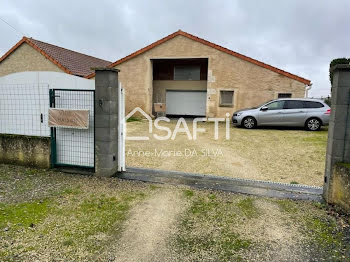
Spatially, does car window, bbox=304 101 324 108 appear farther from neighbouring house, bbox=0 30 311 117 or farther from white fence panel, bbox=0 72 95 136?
white fence panel, bbox=0 72 95 136

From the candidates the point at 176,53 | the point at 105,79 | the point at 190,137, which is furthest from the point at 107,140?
the point at 176,53

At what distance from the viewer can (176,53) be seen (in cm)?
1627

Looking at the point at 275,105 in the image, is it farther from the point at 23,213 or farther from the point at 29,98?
the point at 23,213

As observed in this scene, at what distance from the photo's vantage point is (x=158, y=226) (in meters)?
3.31

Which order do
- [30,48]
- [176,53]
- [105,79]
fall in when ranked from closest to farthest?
1. [105,79]
2. [176,53]
3. [30,48]

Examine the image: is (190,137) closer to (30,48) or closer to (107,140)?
(107,140)

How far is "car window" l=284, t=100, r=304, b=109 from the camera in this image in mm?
11930

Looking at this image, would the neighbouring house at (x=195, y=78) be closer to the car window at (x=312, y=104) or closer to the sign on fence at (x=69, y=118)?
the car window at (x=312, y=104)

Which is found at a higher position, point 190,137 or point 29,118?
point 29,118

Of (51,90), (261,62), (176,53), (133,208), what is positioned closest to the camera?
(133,208)

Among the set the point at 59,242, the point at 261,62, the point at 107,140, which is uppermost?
the point at 261,62

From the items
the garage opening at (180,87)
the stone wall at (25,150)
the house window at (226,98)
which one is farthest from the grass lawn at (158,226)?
the garage opening at (180,87)

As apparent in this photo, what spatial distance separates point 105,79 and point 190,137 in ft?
19.6

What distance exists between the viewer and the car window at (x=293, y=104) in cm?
1193
